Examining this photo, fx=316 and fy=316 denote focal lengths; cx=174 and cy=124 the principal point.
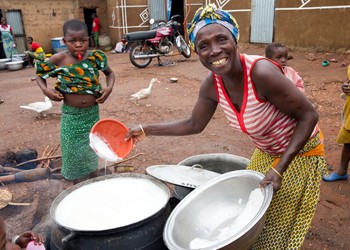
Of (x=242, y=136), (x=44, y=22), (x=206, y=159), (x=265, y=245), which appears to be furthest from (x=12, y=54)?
(x=265, y=245)

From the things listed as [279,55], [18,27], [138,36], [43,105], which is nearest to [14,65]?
[18,27]

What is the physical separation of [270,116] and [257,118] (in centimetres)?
7

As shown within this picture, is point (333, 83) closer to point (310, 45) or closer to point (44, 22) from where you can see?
point (310, 45)

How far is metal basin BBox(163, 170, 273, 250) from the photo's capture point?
1.38 metres

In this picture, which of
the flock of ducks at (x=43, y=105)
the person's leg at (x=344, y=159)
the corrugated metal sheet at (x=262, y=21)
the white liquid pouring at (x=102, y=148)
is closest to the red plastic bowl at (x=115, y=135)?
the white liquid pouring at (x=102, y=148)

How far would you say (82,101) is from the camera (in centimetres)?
269

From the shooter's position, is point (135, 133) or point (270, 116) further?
point (135, 133)

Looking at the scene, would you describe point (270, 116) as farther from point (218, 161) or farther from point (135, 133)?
point (218, 161)

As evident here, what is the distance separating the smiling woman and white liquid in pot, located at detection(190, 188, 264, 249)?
0.31ft

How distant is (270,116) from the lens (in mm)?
1539

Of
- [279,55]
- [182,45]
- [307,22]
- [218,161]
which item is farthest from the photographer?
[182,45]

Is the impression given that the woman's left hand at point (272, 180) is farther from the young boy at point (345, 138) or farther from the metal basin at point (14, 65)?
the metal basin at point (14, 65)

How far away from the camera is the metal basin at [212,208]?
1382mm

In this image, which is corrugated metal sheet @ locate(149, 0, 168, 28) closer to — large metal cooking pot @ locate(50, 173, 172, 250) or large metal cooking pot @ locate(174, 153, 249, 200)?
large metal cooking pot @ locate(174, 153, 249, 200)
